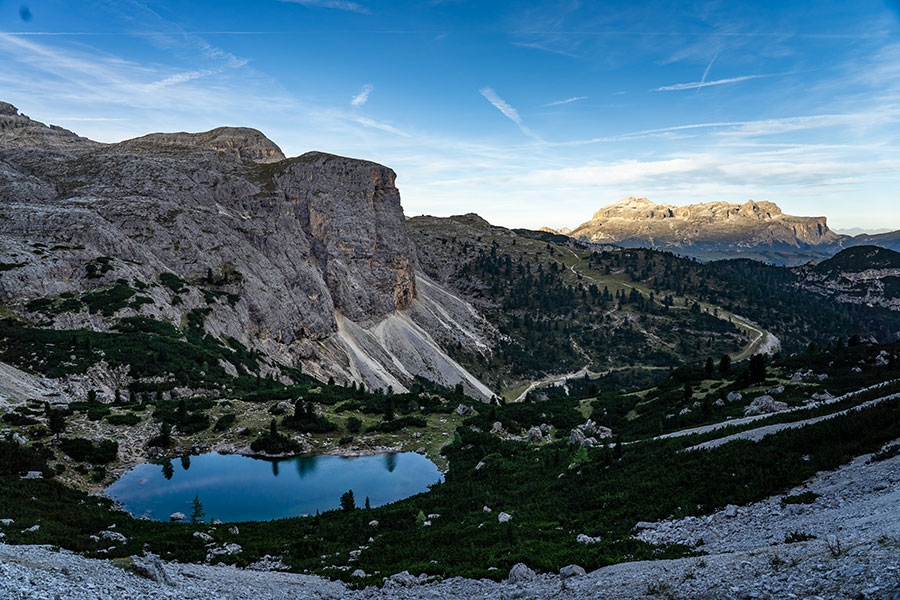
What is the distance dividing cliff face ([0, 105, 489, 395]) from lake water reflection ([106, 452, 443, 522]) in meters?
43.7

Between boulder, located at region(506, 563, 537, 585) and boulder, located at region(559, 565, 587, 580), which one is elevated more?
boulder, located at region(559, 565, 587, 580)

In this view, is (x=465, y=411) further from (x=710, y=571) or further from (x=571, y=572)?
(x=710, y=571)

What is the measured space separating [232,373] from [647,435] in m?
63.6

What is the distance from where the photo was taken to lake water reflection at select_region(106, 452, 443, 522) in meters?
40.6

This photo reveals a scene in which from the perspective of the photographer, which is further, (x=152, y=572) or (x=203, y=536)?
(x=203, y=536)

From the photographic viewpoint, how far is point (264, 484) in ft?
154

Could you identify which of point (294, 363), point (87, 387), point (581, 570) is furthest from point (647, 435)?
point (294, 363)

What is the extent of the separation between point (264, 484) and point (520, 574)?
34.4 meters

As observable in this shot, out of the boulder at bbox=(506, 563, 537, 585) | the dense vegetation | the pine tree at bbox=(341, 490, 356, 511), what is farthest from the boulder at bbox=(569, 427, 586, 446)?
the boulder at bbox=(506, 563, 537, 585)

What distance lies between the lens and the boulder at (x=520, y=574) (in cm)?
1911

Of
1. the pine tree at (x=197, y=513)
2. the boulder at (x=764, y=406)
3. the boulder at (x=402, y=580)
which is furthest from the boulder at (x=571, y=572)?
the boulder at (x=764, y=406)

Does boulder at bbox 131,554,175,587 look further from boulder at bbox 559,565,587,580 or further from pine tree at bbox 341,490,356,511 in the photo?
pine tree at bbox 341,490,356,511

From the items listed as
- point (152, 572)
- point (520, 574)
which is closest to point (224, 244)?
point (152, 572)

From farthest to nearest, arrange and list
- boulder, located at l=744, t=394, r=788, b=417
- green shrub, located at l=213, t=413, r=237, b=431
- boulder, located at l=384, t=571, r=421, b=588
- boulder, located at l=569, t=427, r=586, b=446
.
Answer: green shrub, located at l=213, t=413, r=237, b=431
boulder, located at l=569, t=427, r=586, b=446
boulder, located at l=744, t=394, r=788, b=417
boulder, located at l=384, t=571, r=421, b=588
